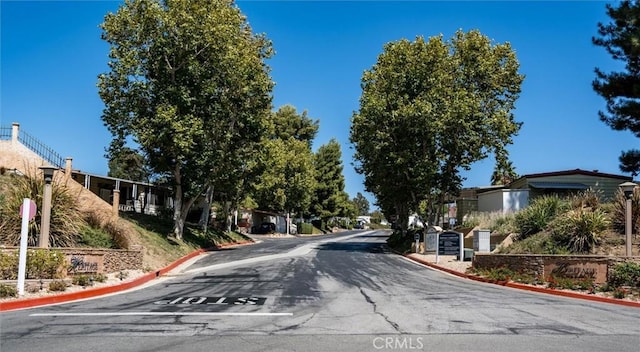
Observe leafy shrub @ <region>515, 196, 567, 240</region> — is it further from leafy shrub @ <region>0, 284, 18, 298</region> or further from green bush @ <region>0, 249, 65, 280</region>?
leafy shrub @ <region>0, 284, 18, 298</region>

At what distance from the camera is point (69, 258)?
17594 millimetres

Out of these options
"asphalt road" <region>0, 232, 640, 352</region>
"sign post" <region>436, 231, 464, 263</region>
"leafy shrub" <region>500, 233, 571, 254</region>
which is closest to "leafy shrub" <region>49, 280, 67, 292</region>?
"asphalt road" <region>0, 232, 640, 352</region>

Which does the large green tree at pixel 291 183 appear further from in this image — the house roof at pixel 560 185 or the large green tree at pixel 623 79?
the large green tree at pixel 623 79

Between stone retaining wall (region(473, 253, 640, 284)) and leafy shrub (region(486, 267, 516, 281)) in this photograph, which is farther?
leafy shrub (region(486, 267, 516, 281))

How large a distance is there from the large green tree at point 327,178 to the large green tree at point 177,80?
5258 cm

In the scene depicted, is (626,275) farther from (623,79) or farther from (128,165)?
(128,165)

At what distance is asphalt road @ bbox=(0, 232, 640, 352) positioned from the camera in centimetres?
900

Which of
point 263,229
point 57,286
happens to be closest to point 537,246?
point 57,286

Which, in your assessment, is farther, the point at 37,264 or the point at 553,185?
the point at 553,185

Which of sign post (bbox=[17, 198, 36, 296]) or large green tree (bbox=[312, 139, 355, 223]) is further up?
large green tree (bbox=[312, 139, 355, 223])

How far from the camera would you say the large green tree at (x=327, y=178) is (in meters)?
84.3

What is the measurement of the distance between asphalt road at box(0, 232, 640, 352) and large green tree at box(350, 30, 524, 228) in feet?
52.0

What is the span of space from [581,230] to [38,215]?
59.9ft

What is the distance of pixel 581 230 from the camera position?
19734 mm
